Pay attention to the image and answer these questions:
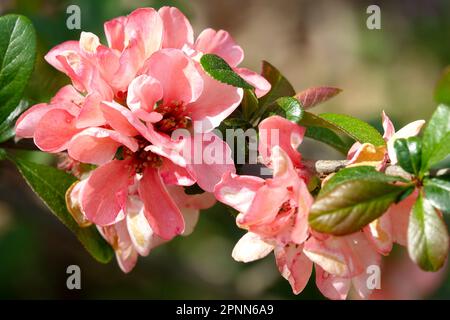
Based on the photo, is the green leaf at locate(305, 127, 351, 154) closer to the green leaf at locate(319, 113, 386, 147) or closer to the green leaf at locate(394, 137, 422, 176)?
the green leaf at locate(319, 113, 386, 147)

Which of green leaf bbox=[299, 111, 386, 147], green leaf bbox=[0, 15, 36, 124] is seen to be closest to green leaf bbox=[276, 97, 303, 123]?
green leaf bbox=[299, 111, 386, 147]

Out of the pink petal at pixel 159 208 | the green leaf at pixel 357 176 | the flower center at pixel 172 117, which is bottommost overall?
the pink petal at pixel 159 208

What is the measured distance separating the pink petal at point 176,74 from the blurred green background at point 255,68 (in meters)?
0.42

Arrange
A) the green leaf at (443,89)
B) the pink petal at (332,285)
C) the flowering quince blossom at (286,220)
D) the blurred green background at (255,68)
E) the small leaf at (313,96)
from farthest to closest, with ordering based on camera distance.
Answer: the blurred green background at (255,68) → the small leaf at (313,96) → the pink petal at (332,285) → the flowering quince blossom at (286,220) → the green leaf at (443,89)

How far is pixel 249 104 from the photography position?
93 centimetres

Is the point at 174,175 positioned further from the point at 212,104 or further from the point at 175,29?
the point at 175,29

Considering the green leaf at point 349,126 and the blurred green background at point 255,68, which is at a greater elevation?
the green leaf at point 349,126

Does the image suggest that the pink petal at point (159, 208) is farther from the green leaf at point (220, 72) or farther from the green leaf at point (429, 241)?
the green leaf at point (429, 241)

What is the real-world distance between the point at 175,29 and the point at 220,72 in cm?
14

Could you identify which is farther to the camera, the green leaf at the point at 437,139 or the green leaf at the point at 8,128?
the green leaf at the point at 8,128

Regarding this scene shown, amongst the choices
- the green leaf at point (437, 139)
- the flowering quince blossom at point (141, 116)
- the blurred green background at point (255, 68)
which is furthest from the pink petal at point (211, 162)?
the blurred green background at point (255, 68)

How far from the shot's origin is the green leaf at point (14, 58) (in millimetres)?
1015

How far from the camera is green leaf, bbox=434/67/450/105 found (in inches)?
25.9

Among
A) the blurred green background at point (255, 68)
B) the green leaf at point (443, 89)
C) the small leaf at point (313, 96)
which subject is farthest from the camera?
the blurred green background at point (255, 68)
